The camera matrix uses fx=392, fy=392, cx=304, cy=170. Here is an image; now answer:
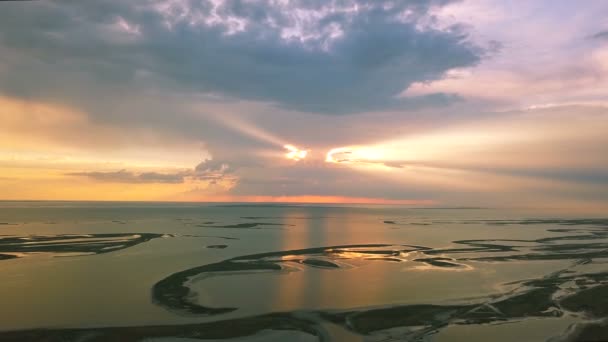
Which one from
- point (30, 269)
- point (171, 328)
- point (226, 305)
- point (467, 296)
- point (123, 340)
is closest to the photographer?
point (123, 340)

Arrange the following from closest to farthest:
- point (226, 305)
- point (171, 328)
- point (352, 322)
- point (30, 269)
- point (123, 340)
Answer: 1. point (123, 340)
2. point (171, 328)
3. point (352, 322)
4. point (226, 305)
5. point (30, 269)

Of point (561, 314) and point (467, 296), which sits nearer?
point (561, 314)

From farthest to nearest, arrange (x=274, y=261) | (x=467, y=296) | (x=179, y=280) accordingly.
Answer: (x=274, y=261) → (x=179, y=280) → (x=467, y=296)

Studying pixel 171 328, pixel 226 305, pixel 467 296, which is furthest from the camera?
pixel 467 296

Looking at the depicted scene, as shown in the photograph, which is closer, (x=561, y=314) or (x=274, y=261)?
(x=561, y=314)

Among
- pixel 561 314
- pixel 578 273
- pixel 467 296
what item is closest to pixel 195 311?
pixel 467 296

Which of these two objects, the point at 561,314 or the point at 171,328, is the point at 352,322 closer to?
the point at 171,328

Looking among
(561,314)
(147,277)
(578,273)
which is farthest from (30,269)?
(578,273)

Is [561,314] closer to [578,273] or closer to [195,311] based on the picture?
[578,273]

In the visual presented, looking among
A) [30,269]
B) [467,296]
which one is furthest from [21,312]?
[467,296]
